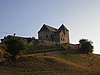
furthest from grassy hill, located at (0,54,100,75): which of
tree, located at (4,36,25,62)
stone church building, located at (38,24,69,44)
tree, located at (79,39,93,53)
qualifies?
stone church building, located at (38,24,69,44)

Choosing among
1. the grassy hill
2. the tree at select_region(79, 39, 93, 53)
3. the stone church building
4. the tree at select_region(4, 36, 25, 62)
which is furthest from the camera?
the stone church building

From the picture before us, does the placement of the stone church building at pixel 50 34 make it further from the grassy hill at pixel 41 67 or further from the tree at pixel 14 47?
the tree at pixel 14 47

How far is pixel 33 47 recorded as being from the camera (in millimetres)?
86375

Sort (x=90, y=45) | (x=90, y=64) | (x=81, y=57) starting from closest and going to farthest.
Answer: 1. (x=90, y=64)
2. (x=81, y=57)
3. (x=90, y=45)

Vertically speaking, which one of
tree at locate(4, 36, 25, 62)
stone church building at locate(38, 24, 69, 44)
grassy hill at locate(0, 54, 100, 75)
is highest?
stone church building at locate(38, 24, 69, 44)

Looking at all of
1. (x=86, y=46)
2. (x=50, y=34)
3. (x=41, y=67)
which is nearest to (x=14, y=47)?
(x=41, y=67)

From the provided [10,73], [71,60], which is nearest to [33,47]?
[71,60]

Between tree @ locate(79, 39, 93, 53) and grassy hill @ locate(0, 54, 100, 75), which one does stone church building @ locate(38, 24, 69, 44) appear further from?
grassy hill @ locate(0, 54, 100, 75)

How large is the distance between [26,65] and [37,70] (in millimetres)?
4316

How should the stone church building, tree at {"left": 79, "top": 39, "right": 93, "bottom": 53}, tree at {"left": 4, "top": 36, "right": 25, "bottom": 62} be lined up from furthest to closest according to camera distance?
the stone church building → tree at {"left": 79, "top": 39, "right": 93, "bottom": 53} → tree at {"left": 4, "top": 36, "right": 25, "bottom": 62}

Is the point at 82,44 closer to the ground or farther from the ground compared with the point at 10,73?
farther from the ground

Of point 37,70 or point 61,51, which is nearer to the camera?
point 37,70

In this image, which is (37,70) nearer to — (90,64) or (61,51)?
(90,64)

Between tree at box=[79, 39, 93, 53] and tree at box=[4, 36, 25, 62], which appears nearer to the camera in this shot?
tree at box=[4, 36, 25, 62]
